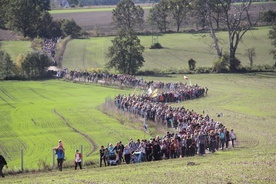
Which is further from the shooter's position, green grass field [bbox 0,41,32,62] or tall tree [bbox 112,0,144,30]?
tall tree [bbox 112,0,144,30]

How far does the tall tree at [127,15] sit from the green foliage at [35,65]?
2082 inches

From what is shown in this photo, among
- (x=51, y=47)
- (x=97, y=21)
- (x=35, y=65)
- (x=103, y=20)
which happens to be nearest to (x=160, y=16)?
(x=97, y=21)

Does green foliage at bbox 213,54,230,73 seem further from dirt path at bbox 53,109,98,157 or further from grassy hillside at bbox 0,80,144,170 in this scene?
dirt path at bbox 53,109,98,157

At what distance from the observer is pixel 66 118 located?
44594 mm

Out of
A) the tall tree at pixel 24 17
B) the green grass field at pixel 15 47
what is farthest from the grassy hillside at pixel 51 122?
the tall tree at pixel 24 17

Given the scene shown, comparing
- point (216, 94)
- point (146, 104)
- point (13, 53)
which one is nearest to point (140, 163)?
point (146, 104)

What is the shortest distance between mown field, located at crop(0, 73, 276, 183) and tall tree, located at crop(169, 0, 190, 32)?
5017cm

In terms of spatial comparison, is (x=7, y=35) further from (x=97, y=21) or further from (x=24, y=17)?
(x=97, y=21)

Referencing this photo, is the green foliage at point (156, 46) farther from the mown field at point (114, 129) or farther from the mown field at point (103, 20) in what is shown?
the mown field at point (114, 129)

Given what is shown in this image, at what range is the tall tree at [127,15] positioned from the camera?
129 meters

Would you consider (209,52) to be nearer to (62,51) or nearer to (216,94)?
(62,51)

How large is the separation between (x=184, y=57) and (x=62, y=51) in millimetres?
18493

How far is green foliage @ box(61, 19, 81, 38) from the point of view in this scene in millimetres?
120125

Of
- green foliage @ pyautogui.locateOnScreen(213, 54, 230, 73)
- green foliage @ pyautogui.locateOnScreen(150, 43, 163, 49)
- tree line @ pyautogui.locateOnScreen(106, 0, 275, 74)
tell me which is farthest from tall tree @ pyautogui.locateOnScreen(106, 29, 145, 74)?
green foliage @ pyautogui.locateOnScreen(150, 43, 163, 49)
